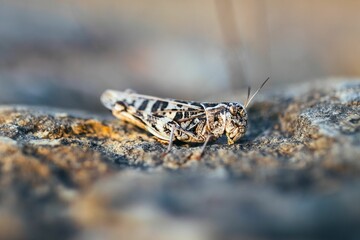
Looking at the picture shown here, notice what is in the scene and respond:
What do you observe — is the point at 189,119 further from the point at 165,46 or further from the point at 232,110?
the point at 165,46

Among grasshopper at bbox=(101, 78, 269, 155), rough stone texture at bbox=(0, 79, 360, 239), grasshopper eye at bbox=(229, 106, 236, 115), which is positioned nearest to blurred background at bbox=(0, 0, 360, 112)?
grasshopper at bbox=(101, 78, 269, 155)

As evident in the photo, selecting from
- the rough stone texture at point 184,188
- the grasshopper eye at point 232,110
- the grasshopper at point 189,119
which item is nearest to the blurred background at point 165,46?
the grasshopper at point 189,119

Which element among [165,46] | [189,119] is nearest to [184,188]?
[189,119]

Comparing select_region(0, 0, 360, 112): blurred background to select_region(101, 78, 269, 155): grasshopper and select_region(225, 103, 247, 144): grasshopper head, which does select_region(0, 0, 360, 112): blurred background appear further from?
select_region(225, 103, 247, 144): grasshopper head

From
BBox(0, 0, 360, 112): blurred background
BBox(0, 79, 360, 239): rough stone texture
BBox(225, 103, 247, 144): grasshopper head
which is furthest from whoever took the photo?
BBox(0, 0, 360, 112): blurred background

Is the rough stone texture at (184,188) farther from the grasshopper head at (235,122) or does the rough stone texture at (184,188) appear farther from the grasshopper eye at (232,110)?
the grasshopper eye at (232,110)

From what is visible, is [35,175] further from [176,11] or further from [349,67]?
[176,11]
